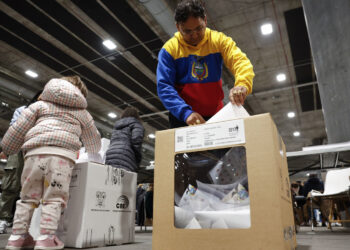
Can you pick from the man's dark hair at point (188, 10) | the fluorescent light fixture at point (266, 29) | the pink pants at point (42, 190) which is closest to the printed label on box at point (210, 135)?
the man's dark hair at point (188, 10)

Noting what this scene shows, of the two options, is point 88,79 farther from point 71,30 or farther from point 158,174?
point 158,174

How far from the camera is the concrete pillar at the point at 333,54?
2580 millimetres

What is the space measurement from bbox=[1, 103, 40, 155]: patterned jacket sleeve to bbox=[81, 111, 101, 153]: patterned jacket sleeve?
27 cm

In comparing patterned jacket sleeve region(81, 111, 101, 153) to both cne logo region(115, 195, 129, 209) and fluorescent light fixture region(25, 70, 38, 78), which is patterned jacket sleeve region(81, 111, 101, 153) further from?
fluorescent light fixture region(25, 70, 38, 78)

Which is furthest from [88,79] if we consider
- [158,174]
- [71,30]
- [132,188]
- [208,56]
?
[158,174]

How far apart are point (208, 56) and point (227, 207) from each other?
2.43 feet

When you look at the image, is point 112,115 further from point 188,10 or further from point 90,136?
point 188,10

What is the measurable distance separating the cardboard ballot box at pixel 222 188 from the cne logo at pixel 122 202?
2.44 feet

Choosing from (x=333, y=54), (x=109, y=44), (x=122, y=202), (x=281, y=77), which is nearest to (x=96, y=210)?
(x=122, y=202)

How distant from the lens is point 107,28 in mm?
4316

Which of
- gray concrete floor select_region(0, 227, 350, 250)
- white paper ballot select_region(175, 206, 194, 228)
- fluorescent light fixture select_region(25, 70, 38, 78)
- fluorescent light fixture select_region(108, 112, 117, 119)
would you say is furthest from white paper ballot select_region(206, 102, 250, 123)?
fluorescent light fixture select_region(108, 112, 117, 119)

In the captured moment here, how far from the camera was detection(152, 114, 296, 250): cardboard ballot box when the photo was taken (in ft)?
2.21

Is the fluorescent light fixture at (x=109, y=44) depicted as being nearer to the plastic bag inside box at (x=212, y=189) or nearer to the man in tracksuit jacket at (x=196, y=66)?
the man in tracksuit jacket at (x=196, y=66)

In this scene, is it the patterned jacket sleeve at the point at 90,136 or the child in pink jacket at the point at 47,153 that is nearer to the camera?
the child in pink jacket at the point at 47,153
